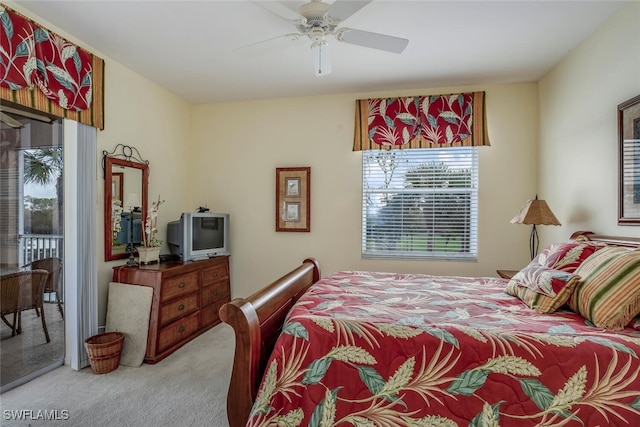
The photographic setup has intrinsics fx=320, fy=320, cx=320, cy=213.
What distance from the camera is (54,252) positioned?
8.43 ft

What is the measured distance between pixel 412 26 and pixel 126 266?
121 inches

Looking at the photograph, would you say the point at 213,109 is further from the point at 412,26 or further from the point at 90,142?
the point at 412,26

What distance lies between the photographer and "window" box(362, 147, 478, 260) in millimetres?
3502

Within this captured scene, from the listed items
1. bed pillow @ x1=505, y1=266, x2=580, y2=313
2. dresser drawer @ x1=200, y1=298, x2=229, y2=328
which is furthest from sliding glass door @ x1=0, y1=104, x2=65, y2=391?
bed pillow @ x1=505, y1=266, x2=580, y2=313

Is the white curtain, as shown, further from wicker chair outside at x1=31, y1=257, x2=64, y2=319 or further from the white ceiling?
the white ceiling

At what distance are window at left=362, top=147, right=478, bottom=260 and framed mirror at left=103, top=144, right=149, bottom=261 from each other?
7.80ft

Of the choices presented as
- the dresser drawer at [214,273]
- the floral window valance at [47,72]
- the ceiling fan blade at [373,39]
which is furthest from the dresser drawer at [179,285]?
the ceiling fan blade at [373,39]

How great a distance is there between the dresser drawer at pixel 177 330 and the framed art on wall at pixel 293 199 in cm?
135

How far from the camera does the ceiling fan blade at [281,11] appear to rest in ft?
6.62

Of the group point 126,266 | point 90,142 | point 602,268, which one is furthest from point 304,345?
point 90,142

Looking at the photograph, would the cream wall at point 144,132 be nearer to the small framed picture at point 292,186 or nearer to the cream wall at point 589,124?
the small framed picture at point 292,186

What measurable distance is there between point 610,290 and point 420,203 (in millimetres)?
2164

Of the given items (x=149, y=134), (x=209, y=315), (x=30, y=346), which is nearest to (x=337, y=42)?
(x=149, y=134)

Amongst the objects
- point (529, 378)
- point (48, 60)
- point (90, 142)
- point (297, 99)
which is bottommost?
point (529, 378)
